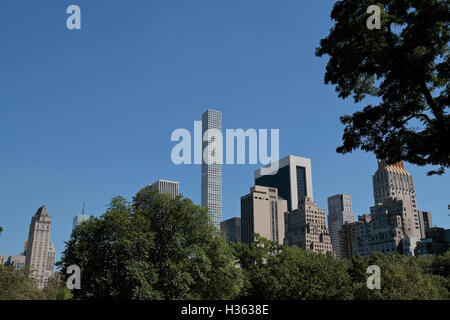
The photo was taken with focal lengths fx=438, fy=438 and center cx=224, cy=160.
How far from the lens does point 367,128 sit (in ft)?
68.5

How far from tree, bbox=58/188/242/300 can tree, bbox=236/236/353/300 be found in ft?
43.7

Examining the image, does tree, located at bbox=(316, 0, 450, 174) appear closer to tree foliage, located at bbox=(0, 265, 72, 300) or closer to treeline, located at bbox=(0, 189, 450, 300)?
treeline, located at bbox=(0, 189, 450, 300)

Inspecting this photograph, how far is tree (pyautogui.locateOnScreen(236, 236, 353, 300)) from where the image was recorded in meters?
59.8

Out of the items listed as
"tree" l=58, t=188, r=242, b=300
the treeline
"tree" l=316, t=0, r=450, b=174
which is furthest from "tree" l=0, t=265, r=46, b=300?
"tree" l=316, t=0, r=450, b=174

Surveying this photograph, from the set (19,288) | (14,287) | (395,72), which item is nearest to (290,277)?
(19,288)

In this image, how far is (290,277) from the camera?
60.4m

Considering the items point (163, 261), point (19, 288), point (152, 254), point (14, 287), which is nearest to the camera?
point (163, 261)

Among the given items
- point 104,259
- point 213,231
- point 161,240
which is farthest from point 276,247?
point 104,259

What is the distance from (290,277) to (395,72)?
46.0 metres

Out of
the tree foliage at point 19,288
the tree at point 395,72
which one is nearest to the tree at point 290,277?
the tree foliage at point 19,288

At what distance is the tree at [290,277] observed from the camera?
59781mm

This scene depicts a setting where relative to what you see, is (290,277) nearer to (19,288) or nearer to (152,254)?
(152,254)
